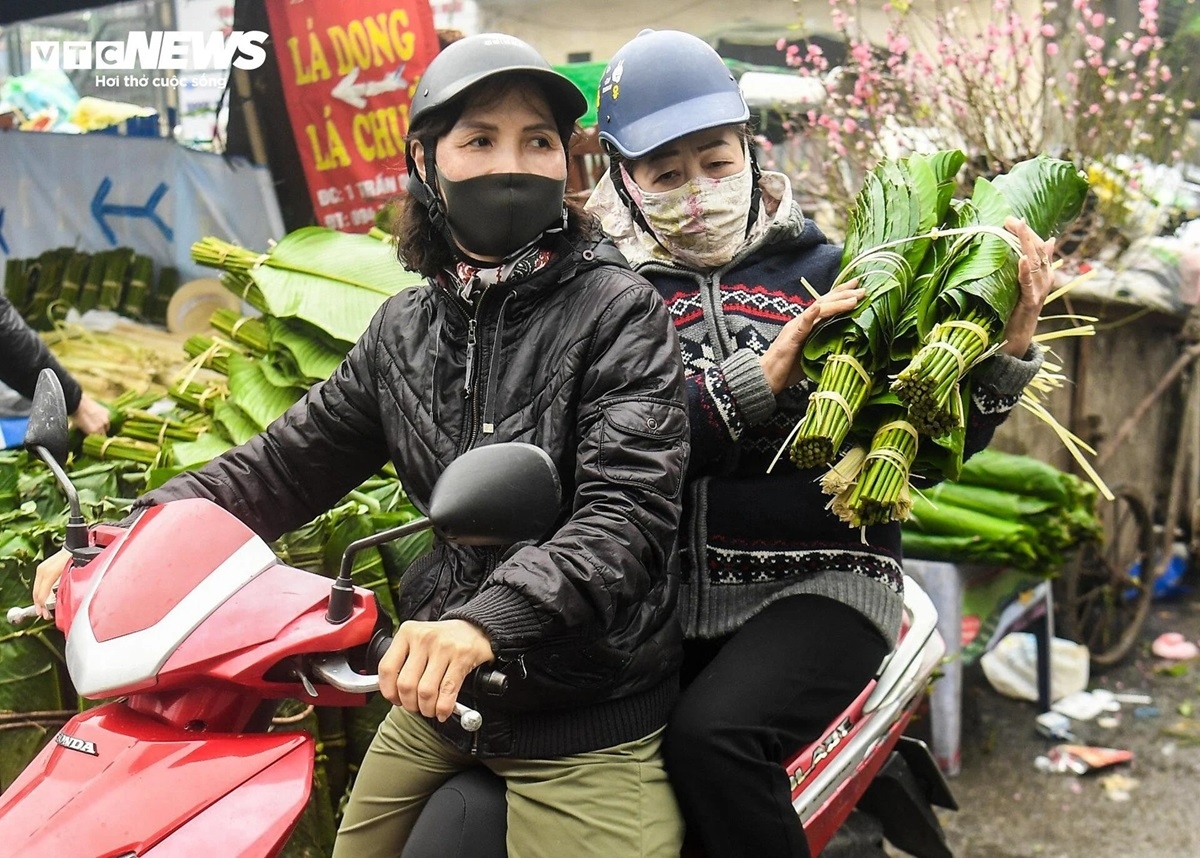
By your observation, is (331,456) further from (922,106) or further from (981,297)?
(922,106)

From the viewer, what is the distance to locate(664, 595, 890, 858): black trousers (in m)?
2.14

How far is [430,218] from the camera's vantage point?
2.19m

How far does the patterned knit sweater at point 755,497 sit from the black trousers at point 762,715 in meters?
0.06

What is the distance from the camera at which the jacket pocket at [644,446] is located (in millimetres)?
1851

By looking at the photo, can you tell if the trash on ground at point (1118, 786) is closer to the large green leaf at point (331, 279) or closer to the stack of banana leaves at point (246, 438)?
the stack of banana leaves at point (246, 438)

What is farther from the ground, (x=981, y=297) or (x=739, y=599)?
(x=981, y=297)

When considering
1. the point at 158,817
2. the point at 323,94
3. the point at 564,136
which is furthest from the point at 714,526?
the point at 323,94

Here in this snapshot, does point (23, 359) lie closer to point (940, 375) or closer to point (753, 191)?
point (753, 191)

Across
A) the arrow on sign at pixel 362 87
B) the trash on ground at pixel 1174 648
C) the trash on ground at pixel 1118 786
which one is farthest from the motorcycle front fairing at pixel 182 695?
the trash on ground at pixel 1174 648

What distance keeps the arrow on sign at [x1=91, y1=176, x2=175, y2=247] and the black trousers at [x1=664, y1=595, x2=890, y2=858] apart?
608 cm

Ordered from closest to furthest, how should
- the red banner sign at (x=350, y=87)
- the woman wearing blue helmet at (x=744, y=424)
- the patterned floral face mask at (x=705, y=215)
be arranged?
the woman wearing blue helmet at (x=744, y=424)
the patterned floral face mask at (x=705, y=215)
the red banner sign at (x=350, y=87)

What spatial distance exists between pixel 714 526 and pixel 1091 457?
3.79 metres

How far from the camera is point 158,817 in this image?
1.61 meters

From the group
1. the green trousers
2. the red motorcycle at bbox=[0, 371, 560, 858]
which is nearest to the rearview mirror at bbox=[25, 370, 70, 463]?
the red motorcycle at bbox=[0, 371, 560, 858]
